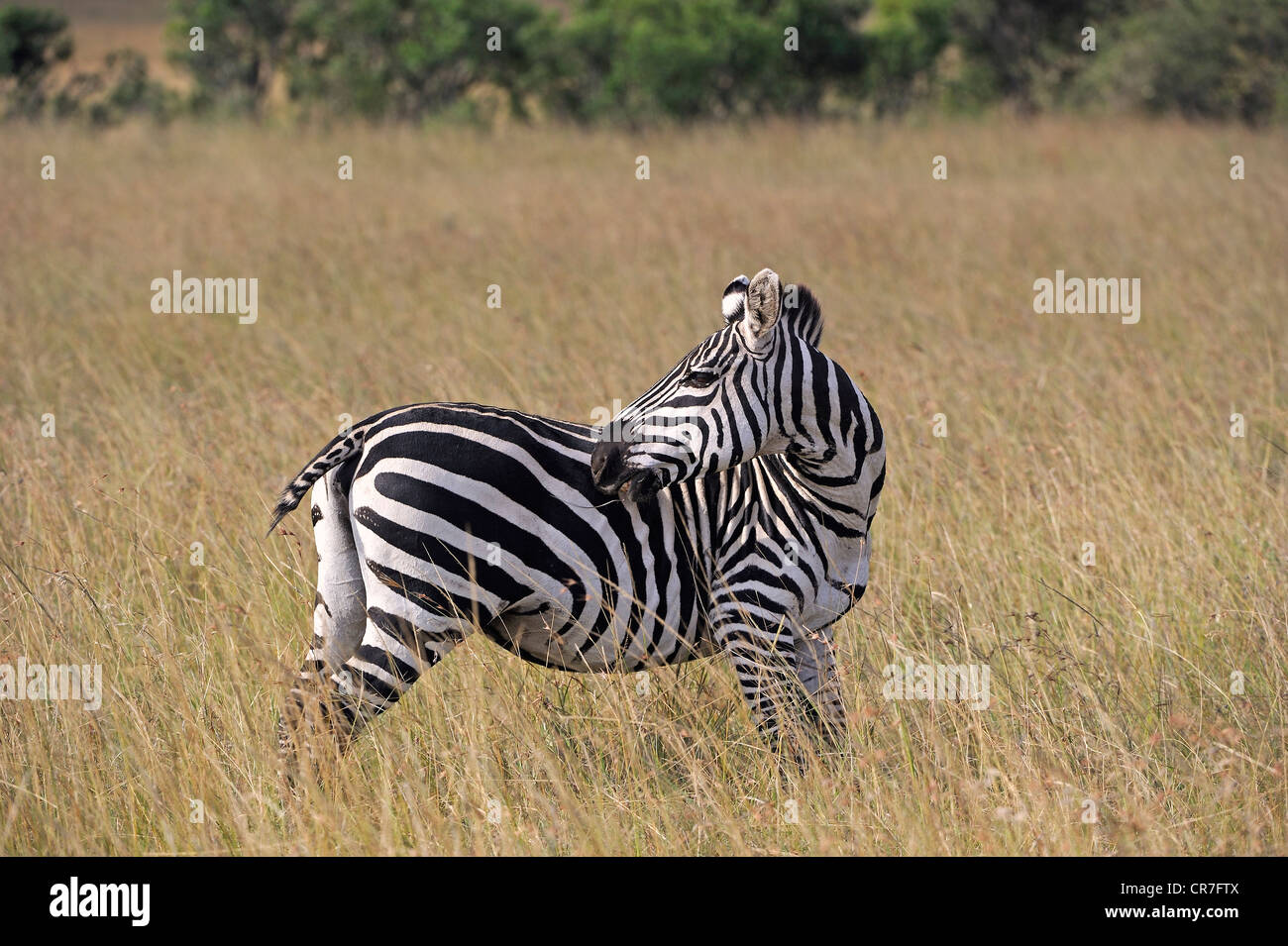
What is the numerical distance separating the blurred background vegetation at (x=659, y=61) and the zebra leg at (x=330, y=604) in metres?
14.8

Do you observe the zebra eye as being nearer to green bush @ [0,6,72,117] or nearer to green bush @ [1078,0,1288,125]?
green bush @ [1078,0,1288,125]

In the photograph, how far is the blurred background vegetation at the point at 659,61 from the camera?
55.9 feet

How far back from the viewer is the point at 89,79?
60.6 ft

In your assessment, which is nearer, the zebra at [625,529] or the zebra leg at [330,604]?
the zebra at [625,529]

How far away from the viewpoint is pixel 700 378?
9.55ft

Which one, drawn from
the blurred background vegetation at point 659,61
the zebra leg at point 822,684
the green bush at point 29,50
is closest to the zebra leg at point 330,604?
the zebra leg at point 822,684

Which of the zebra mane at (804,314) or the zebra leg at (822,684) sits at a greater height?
the zebra mane at (804,314)

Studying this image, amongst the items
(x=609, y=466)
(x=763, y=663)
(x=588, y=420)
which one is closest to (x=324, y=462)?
(x=609, y=466)

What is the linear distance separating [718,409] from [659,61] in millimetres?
15405

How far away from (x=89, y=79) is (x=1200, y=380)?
56.8 ft

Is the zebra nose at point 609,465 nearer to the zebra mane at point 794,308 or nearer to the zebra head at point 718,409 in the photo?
the zebra head at point 718,409

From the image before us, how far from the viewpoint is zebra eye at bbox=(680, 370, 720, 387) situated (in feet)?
9.51

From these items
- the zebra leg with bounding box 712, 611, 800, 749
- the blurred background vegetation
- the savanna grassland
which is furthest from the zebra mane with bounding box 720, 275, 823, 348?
the blurred background vegetation

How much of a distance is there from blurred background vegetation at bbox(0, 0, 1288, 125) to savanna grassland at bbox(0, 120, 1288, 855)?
21.9ft
